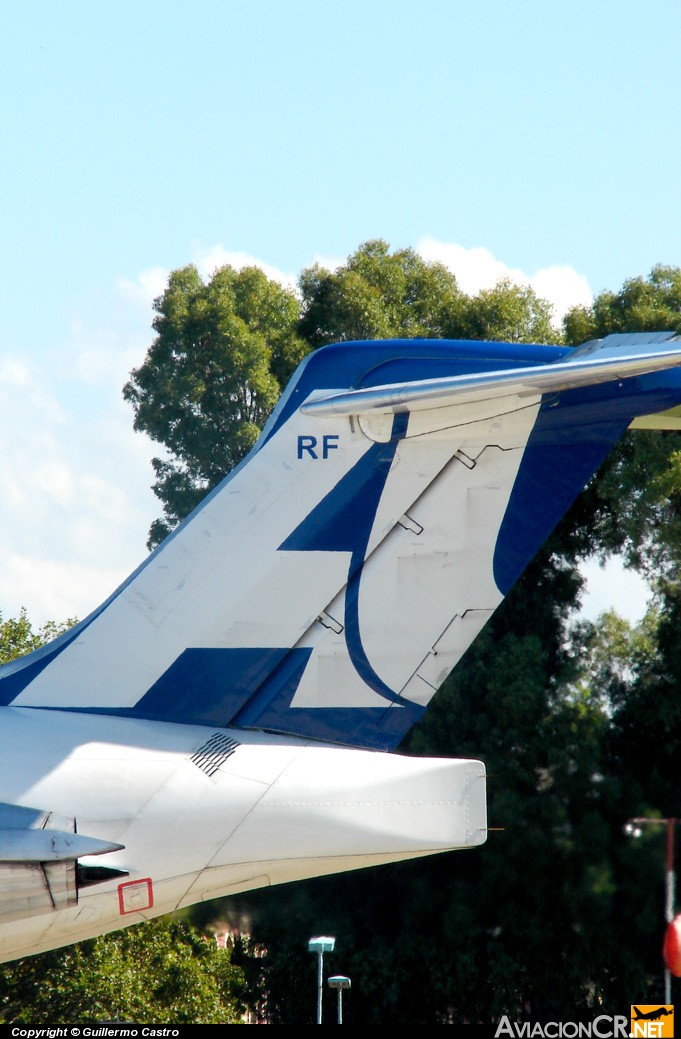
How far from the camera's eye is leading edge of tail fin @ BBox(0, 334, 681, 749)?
5.90 meters

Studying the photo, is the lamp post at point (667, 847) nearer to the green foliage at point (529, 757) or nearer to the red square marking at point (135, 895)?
the green foliage at point (529, 757)

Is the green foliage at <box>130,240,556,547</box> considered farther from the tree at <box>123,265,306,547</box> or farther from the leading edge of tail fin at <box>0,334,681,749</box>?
the leading edge of tail fin at <box>0,334,681,749</box>

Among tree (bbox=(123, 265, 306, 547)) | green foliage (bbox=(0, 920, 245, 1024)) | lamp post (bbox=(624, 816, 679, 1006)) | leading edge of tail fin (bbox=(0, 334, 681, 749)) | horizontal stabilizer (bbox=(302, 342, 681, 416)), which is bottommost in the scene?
green foliage (bbox=(0, 920, 245, 1024))

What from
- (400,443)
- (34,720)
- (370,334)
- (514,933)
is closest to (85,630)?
(34,720)

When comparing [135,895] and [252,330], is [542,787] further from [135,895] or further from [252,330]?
[135,895]

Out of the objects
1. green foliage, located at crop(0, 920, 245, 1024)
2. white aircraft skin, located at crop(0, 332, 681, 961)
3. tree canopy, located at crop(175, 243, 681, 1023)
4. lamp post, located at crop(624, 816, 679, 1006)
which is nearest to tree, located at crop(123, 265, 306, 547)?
tree canopy, located at crop(175, 243, 681, 1023)

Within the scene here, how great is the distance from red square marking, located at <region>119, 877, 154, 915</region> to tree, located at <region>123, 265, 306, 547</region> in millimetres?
14873

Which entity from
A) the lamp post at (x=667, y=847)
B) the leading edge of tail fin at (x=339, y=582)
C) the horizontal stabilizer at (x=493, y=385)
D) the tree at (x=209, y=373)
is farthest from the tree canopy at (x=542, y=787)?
the horizontal stabilizer at (x=493, y=385)

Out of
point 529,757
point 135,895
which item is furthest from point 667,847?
point 135,895

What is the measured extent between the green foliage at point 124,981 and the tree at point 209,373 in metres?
7.71

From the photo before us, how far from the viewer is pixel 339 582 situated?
5945mm

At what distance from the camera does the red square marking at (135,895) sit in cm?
533

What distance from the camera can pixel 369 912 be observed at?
17.2 m

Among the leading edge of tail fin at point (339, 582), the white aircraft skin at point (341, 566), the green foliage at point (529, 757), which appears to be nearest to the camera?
the white aircraft skin at point (341, 566)
